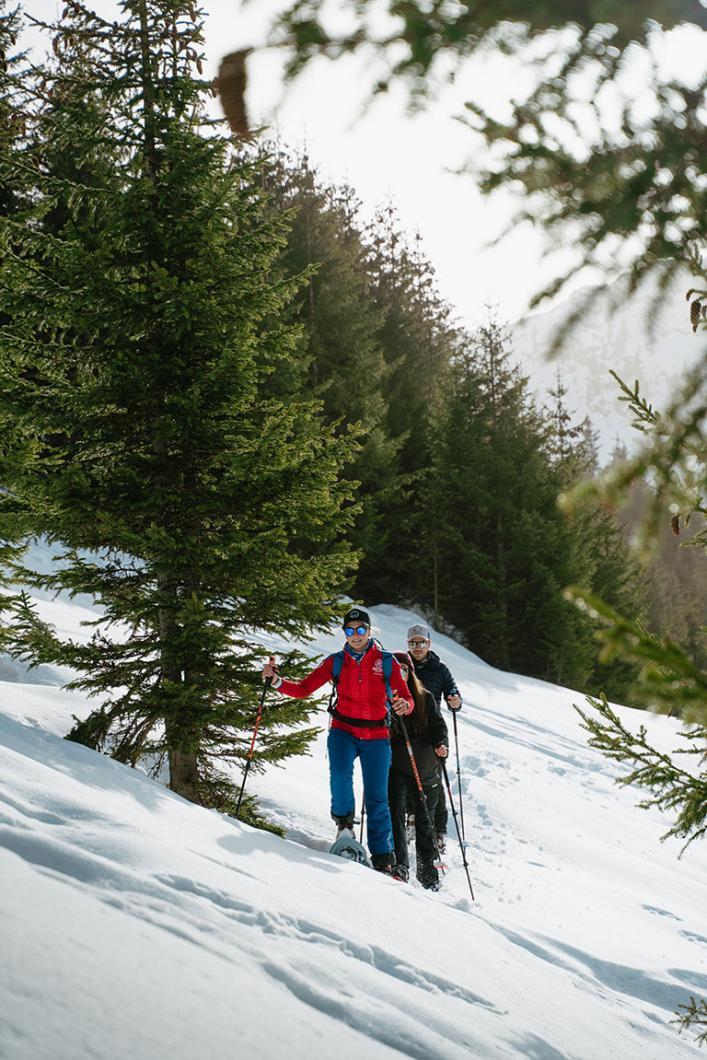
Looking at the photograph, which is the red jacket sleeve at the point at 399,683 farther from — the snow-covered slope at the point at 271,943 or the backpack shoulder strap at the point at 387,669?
the snow-covered slope at the point at 271,943

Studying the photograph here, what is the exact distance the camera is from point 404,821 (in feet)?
24.3

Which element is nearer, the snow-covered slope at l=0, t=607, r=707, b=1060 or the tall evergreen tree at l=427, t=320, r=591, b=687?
the snow-covered slope at l=0, t=607, r=707, b=1060

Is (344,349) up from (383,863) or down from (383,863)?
up

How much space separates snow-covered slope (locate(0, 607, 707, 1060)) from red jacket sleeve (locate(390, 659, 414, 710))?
60.1 inches

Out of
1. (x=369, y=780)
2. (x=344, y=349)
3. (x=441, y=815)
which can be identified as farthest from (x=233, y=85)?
(x=344, y=349)

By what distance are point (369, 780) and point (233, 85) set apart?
19.2ft

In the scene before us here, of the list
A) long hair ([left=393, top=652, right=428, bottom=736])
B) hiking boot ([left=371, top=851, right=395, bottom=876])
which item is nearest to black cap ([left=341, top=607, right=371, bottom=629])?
long hair ([left=393, top=652, right=428, bottom=736])

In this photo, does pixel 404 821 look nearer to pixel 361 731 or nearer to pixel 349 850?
pixel 349 850

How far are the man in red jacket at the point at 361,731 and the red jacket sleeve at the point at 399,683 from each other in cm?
13

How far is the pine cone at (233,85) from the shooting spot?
1959mm

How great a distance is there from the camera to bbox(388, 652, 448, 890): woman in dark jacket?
289 inches

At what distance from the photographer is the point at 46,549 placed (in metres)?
17.9

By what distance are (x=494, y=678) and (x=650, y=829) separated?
7.71 meters

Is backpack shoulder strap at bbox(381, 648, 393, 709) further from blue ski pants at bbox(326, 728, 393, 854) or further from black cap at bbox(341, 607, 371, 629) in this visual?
blue ski pants at bbox(326, 728, 393, 854)
